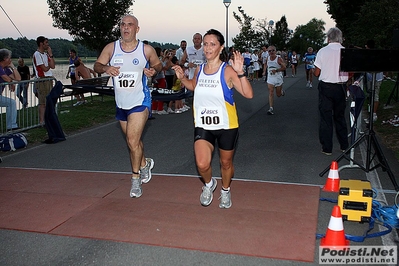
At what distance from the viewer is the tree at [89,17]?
24.2 meters

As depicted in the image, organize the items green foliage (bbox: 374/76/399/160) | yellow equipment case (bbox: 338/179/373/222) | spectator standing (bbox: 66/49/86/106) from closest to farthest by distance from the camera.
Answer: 1. yellow equipment case (bbox: 338/179/373/222)
2. green foliage (bbox: 374/76/399/160)
3. spectator standing (bbox: 66/49/86/106)

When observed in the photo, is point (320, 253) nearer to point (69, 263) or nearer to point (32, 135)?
point (69, 263)

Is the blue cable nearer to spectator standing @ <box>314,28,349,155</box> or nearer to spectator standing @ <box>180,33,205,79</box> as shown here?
spectator standing @ <box>314,28,349,155</box>

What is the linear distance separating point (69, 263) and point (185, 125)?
314 inches

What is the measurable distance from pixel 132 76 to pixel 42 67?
6.77 m

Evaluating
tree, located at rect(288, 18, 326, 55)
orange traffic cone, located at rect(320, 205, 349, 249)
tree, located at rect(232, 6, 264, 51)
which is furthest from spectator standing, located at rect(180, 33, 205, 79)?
tree, located at rect(288, 18, 326, 55)

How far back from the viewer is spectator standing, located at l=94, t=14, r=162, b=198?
5.84 m

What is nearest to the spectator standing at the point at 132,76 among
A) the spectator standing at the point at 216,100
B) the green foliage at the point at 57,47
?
the spectator standing at the point at 216,100

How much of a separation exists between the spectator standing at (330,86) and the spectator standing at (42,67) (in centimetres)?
696

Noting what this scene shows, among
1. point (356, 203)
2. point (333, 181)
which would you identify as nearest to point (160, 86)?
point (333, 181)

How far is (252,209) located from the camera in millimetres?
5383

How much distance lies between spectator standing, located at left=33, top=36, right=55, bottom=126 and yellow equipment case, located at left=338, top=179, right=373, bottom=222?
8658 millimetres

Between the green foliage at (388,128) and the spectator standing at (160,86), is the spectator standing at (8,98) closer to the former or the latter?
the spectator standing at (160,86)

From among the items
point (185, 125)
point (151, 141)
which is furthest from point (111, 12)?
point (151, 141)
